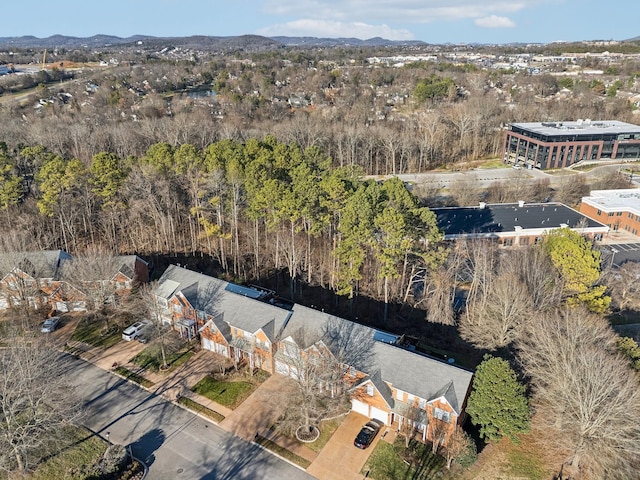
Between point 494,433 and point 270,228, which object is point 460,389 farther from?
point 270,228

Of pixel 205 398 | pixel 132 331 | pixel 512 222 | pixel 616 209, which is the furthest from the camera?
pixel 616 209

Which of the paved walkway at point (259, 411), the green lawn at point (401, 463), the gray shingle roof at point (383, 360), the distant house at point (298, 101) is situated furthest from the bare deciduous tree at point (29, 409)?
the distant house at point (298, 101)

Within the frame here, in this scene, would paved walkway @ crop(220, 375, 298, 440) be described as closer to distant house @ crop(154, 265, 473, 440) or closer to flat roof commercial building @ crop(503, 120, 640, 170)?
distant house @ crop(154, 265, 473, 440)

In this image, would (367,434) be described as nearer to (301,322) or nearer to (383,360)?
(383,360)

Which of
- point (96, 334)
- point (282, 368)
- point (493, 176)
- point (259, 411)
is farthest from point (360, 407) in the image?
point (493, 176)

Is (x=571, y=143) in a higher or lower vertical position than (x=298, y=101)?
lower

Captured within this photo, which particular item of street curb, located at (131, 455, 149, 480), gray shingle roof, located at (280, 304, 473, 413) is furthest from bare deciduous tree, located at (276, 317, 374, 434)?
street curb, located at (131, 455, 149, 480)
